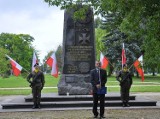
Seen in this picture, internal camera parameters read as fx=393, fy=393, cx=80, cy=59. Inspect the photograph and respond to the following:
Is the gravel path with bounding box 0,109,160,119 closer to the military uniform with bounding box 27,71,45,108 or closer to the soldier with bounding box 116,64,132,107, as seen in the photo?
the soldier with bounding box 116,64,132,107

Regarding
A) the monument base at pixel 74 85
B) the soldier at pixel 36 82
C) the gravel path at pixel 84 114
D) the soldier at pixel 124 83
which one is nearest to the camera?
the gravel path at pixel 84 114

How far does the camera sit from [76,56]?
19188 mm

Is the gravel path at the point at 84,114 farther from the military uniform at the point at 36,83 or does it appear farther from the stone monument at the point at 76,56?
the stone monument at the point at 76,56

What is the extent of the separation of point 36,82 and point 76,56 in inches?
136

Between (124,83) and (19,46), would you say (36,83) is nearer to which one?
(124,83)

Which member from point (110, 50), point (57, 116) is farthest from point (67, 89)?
point (110, 50)

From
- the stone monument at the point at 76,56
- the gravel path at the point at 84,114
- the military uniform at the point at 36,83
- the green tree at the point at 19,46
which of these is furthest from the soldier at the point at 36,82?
the green tree at the point at 19,46

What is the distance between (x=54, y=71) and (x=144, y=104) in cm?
611

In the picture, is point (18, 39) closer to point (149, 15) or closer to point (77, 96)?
point (77, 96)

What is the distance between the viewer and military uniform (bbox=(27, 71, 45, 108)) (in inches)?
642

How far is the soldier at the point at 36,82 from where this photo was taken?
1631cm

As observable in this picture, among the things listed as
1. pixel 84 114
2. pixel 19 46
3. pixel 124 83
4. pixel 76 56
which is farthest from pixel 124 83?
pixel 19 46

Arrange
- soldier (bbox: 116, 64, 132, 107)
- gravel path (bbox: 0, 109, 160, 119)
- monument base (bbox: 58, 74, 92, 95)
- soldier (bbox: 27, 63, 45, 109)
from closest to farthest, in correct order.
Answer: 1. gravel path (bbox: 0, 109, 160, 119)
2. soldier (bbox: 27, 63, 45, 109)
3. soldier (bbox: 116, 64, 132, 107)
4. monument base (bbox: 58, 74, 92, 95)

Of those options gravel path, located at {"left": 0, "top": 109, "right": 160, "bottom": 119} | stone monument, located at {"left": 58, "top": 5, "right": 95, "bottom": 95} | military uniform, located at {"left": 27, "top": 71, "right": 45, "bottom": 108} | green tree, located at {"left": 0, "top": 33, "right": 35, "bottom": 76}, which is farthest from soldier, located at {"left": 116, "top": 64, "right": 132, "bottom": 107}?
Result: green tree, located at {"left": 0, "top": 33, "right": 35, "bottom": 76}
